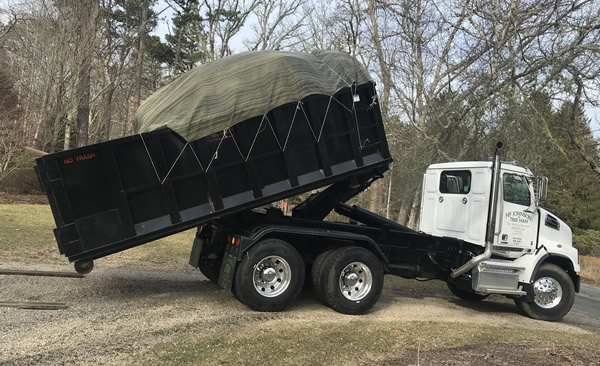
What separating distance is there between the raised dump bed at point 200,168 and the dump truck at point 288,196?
0.01m

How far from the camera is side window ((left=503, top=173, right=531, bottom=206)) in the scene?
786 centimetres

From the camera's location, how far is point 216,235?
7176 mm

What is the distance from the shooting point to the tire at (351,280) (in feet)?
21.9

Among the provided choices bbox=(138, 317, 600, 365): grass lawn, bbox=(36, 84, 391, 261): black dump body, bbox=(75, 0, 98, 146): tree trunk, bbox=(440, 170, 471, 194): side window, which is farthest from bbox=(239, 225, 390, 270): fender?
bbox=(75, 0, 98, 146): tree trunk

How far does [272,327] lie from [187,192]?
6.77ft

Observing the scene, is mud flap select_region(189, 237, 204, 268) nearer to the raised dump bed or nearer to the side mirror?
the raised dump bed

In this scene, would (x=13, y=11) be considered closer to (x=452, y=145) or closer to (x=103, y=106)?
(x=103, y=106)

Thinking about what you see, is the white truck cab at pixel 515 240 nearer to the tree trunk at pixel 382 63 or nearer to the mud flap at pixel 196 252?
the mud flap at pixel 196 252

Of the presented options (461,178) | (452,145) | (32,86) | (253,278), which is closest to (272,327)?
(253,278)

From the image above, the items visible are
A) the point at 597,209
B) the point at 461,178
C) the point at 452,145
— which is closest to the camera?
the point at 461,178

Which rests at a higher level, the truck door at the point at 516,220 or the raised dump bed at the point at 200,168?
the raised dump bed at the point at 200,168

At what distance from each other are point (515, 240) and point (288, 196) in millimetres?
4190

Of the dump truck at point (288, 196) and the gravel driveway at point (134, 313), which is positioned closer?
the gravel driveway at point (134, 313)

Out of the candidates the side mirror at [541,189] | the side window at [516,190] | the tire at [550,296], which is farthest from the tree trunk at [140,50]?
the tire at [550,296]
